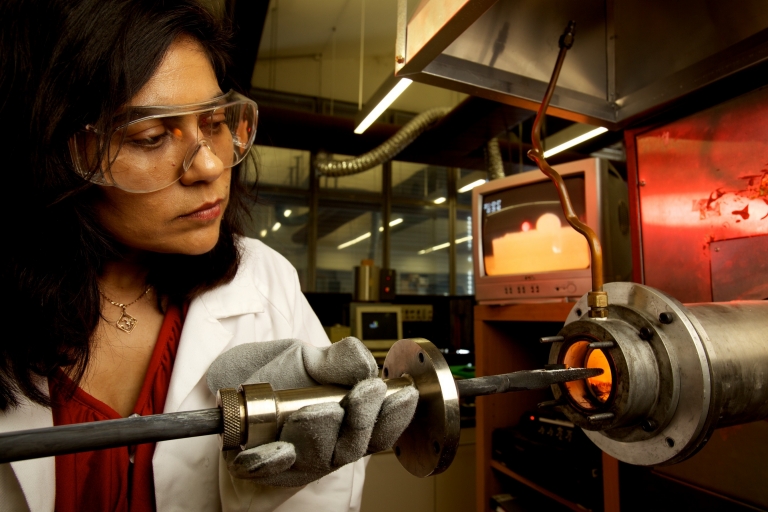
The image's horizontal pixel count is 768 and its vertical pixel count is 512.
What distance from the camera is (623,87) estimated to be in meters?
1.05

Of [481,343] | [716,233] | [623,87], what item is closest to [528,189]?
[481,343]

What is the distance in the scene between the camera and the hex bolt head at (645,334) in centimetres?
61

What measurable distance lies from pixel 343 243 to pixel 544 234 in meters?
4.63

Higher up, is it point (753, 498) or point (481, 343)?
point (481, 343)

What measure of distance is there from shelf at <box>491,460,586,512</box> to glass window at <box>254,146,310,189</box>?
477 centimetres

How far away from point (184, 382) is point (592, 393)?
2.42ft

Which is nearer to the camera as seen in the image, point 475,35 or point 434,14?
point 434,14

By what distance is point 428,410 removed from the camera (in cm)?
53

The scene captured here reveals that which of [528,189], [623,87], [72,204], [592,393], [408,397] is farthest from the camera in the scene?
[528,189]

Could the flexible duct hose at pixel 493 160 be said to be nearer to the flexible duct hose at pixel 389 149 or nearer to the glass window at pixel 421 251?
the flexible duct hose at pixel 389 149

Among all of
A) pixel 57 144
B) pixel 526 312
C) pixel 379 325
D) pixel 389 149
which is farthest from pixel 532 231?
pixel 389 149

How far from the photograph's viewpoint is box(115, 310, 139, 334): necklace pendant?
0.98 metres

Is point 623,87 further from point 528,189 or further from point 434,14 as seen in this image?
point 528,189

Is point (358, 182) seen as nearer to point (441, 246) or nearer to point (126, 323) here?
point (441, 246)
